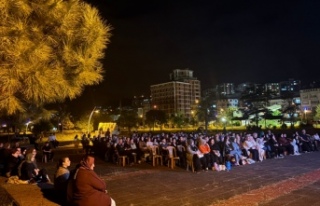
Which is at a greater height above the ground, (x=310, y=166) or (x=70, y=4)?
(x=70, y=4)

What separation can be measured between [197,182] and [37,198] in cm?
510

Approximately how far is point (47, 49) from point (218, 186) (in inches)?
272

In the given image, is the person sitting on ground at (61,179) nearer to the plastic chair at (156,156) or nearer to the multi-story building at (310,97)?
the plastic chair at (156,156)

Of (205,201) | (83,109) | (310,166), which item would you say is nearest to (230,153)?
(310,166)

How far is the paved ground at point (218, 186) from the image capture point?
8.20 meters

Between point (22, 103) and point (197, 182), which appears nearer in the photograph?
point (22, 103)

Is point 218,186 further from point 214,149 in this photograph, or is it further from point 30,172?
point 30,172

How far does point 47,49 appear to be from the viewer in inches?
183

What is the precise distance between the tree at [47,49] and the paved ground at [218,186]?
2.96m

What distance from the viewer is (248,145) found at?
52.4ft

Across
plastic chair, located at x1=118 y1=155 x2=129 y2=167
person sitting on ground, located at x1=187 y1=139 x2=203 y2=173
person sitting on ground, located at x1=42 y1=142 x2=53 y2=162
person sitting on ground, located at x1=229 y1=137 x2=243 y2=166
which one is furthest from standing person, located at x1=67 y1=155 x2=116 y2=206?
person sitting on ground, located at x1=42 y1=142 x2=53 y2=162

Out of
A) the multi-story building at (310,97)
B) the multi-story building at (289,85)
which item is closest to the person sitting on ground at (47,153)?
the multi-story building at (310,97)

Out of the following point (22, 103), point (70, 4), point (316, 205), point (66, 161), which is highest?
point (70, 4)

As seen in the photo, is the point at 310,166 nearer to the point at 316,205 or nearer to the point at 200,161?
the point at 200,161
